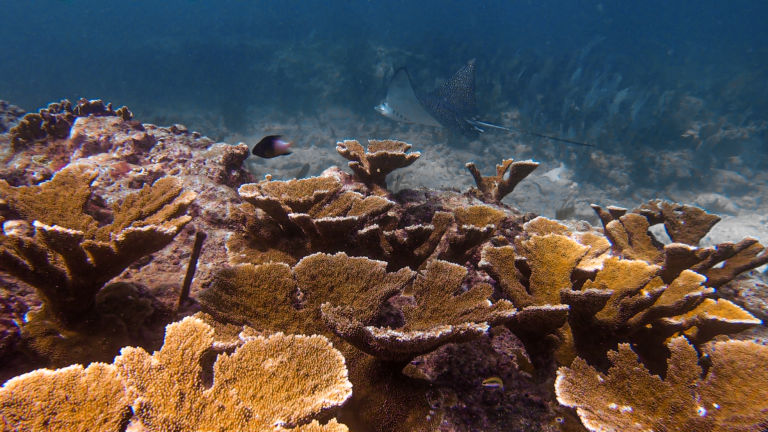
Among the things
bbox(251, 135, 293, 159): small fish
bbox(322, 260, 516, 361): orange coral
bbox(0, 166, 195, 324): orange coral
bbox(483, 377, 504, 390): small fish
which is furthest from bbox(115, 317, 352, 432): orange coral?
bbox(251, 135, 293, 159): small fish

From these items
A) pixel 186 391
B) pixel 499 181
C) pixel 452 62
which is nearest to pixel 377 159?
pixel 499 181

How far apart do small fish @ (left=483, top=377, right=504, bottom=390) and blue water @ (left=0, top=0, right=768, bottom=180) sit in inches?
667

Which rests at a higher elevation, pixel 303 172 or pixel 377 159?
pixel 377 159

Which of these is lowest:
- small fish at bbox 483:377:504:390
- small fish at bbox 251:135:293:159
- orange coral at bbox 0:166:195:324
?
small fish at bbox 483:377:504:390

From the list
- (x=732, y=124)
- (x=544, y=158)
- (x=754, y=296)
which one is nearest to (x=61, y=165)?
(x=754, y=296)

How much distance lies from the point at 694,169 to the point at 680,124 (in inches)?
125

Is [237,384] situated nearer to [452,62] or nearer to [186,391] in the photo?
[186,391]

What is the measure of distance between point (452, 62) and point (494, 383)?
21.1 meters

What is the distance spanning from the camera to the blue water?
16906 millimetres

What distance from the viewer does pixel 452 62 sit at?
19.8 metres

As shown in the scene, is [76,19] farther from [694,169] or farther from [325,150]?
[694,169]

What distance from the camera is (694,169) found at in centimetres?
1455

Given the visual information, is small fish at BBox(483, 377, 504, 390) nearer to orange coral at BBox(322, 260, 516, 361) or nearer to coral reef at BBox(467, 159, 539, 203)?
orange coral at BBox(322, 260, 516, 361)

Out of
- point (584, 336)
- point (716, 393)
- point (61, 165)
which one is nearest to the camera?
point (716, 393)
